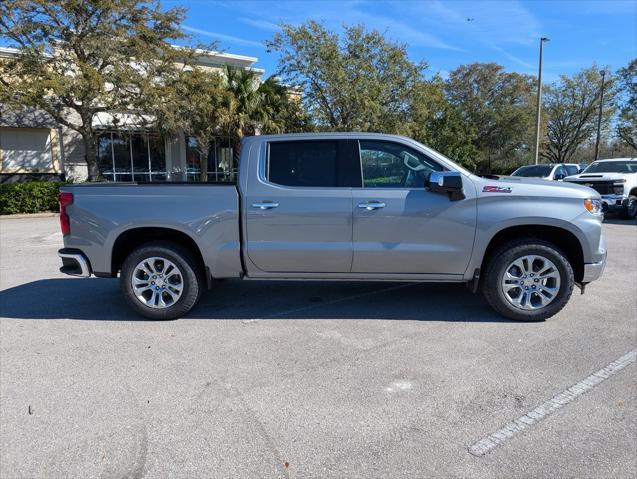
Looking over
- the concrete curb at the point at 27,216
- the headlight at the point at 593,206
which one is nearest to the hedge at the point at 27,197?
the concrete curb at the point at 27,216

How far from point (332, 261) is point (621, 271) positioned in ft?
16.7

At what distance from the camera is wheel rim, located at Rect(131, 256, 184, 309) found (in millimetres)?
5062

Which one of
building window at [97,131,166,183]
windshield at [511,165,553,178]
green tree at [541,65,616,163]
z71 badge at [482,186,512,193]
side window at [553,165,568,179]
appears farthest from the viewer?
green tree at [541,65,616,163]

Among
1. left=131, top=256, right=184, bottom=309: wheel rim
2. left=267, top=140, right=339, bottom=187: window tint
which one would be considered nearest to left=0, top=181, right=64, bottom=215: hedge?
left=131, top=256, right=184, bottom=309: wheel rim

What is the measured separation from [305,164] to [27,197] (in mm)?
16552

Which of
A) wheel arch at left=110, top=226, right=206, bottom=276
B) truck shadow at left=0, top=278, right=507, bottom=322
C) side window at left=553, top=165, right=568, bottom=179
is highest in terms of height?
side window at left=553, top=165, right=568, bottom=179

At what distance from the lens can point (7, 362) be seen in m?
4.07

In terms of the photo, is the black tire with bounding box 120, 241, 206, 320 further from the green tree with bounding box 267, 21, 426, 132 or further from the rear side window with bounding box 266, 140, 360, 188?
the green tree with bounding box 267, 21, 426, 132

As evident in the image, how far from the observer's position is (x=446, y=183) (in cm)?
463

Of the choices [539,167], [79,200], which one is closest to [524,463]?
[79,200]

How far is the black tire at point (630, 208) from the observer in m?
14.5

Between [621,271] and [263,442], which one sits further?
[621,271]

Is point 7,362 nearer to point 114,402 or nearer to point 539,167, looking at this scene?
point 114,402

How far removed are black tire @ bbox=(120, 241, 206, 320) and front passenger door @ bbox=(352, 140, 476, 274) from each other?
1.73 metres
